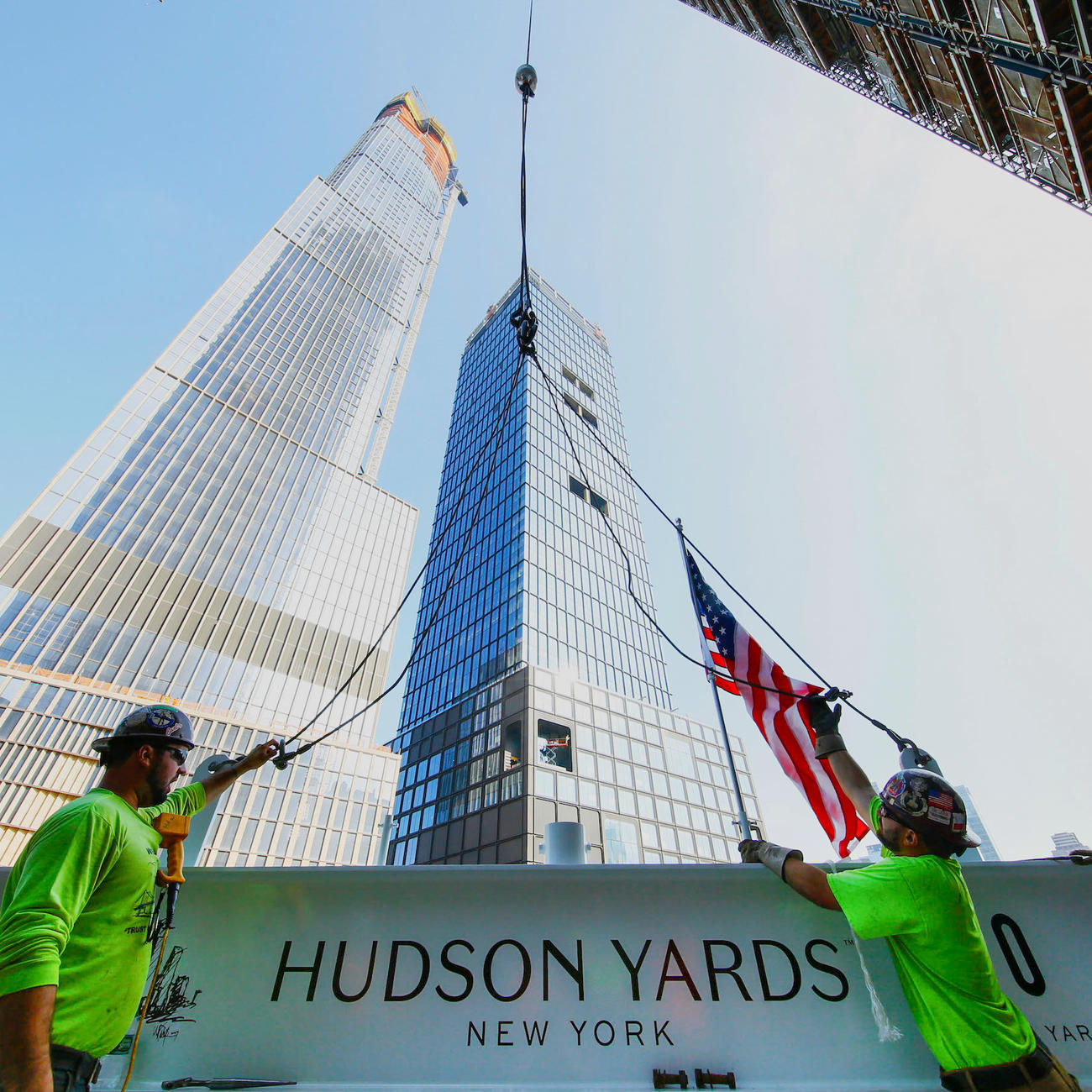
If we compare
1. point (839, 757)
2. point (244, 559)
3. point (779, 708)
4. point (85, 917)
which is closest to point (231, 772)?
point (85, 917)

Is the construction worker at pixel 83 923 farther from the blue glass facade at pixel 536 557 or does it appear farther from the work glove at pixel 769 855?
the blue glass facade at pixel 536 557

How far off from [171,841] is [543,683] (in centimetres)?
4210

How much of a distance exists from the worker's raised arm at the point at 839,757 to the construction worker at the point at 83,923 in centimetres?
424

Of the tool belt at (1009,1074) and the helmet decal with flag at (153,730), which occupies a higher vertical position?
the helmet decal with flag at (153,730)

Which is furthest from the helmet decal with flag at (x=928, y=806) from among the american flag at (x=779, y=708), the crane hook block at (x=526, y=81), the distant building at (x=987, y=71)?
the distant building at (x=987, y=71)

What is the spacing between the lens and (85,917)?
2301 mm

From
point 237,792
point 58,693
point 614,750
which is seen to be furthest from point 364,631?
point 614,750

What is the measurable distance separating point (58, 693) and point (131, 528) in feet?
71.9

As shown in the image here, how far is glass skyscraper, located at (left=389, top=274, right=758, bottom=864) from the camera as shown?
3997cm

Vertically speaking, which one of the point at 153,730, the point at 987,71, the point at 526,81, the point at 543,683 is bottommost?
the point at 153,730

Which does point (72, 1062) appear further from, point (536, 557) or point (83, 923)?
point (536, 557)

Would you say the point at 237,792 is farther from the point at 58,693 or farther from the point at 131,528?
the point at 131,528

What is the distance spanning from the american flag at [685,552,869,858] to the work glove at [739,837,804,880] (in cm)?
187

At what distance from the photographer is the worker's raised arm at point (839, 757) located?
4047 millimetres
